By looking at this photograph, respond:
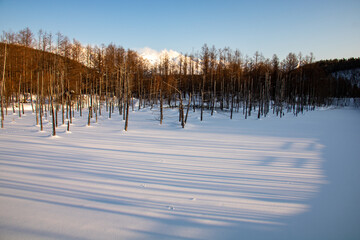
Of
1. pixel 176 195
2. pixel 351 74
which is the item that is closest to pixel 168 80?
pixel 176 195

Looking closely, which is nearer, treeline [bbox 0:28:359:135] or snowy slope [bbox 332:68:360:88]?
treeline [bbox 0:28:359:135]

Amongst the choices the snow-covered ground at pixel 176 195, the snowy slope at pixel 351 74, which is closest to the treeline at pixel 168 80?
the snow-covered ground at pixel 176 195

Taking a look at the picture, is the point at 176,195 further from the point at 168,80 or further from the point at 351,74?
the point at 351,74

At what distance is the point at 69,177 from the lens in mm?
4672

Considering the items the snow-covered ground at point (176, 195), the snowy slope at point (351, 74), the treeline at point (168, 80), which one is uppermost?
the snowy slope at point (351, 74)

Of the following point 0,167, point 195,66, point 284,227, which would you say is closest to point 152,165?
point 284,227

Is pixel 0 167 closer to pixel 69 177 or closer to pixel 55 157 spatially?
pixel 55 157

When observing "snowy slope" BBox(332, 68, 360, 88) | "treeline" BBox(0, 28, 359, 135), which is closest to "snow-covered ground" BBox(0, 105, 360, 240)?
"treeline" BBox(0, 28, 359, 135)

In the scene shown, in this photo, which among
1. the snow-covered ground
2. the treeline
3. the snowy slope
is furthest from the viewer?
the snowy slope

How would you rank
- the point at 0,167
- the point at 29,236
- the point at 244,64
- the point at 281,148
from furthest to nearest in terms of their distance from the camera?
the point at 244,64 → the point at 281,148 → the point at 0,167 → the point at 29,236

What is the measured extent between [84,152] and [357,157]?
10.3 metres

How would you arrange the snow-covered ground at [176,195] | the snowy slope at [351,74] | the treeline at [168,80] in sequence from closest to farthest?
the snow-covered ground at [176,195] < the treeline at [168,80] < the snowy slope at [351,74]

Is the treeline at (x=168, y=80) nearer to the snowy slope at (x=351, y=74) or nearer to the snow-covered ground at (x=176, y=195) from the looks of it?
the snow-covered ground at (x=176, y=195)

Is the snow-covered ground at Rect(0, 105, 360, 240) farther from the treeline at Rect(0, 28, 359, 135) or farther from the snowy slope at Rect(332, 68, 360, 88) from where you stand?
the snowy slope at Rect(332, 68, 360, 88)
